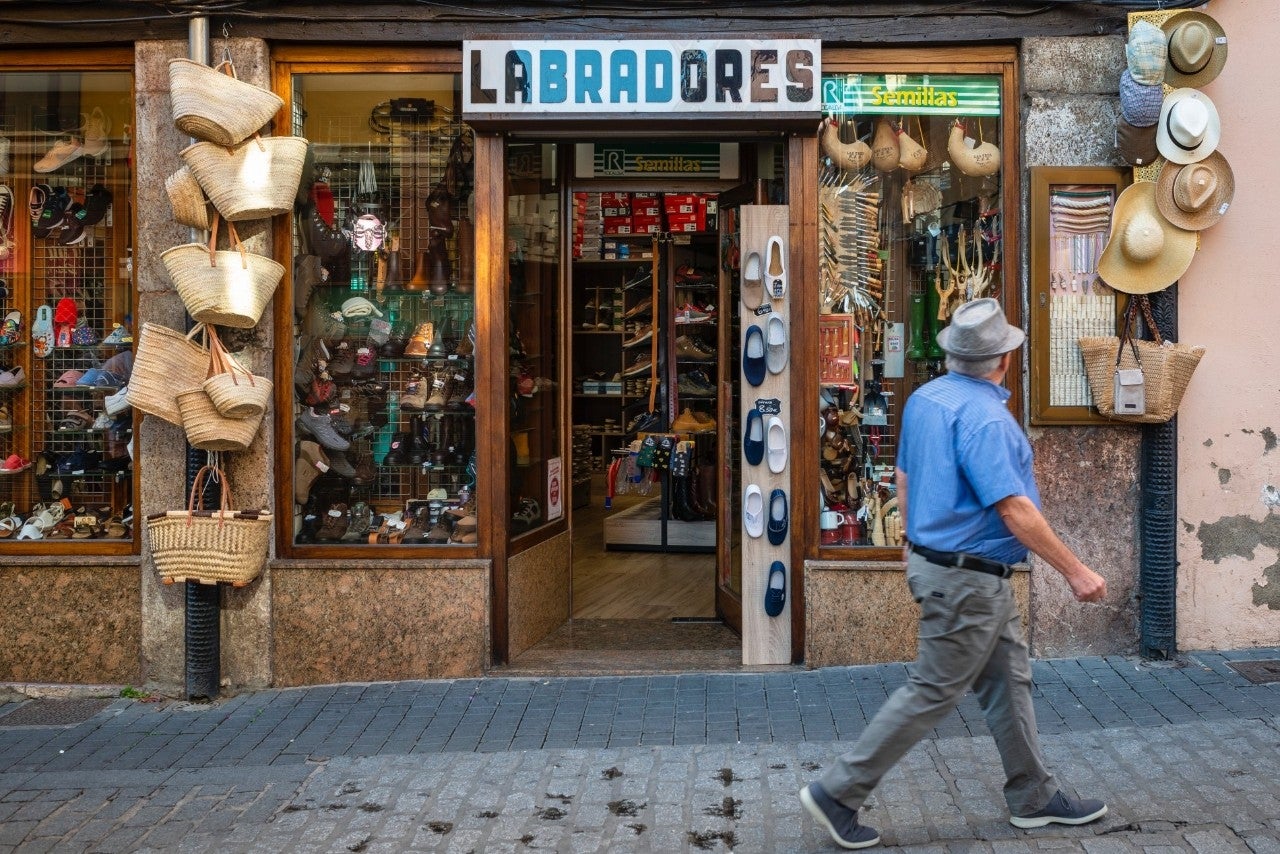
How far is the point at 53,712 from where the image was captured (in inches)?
272

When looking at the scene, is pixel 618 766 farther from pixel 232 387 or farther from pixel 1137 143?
pixel 1137 143

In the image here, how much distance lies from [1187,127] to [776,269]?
86.1 inches

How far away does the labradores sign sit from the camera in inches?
274

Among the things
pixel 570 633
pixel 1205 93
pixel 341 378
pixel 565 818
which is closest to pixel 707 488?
pixel 570 633

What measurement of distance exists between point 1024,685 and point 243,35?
16.8 feet

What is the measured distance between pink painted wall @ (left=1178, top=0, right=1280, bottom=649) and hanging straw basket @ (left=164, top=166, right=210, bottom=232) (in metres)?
5.10

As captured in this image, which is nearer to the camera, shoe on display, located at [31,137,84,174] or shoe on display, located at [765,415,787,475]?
shoe on display, located at [765,415,787,475]

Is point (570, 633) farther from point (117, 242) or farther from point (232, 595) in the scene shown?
point (117, 242)

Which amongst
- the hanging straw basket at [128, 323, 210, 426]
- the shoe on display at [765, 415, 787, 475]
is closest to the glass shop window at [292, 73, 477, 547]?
the hanging straw basket at [128, 323, 210, 426]

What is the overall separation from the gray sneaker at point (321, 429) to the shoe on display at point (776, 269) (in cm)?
249

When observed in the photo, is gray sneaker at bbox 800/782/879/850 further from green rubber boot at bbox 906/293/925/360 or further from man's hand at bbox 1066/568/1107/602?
green rubber boot at bbox 906/293/925/360

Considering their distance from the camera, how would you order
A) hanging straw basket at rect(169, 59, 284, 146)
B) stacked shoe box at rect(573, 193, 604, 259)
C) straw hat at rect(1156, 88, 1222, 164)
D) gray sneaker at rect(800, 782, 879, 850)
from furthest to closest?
stacked shoe box at rect(573, 193, 604, 259) < straw hat at rect(1156, 88, 1222, 164) < hanging straw basket at rect(169, 59, 284, 146) < gray sneaker at rect(800, 782, 879, 850)

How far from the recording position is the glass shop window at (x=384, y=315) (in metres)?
7.37

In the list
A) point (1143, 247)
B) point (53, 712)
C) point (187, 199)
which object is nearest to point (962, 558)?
point (1143, 247)
